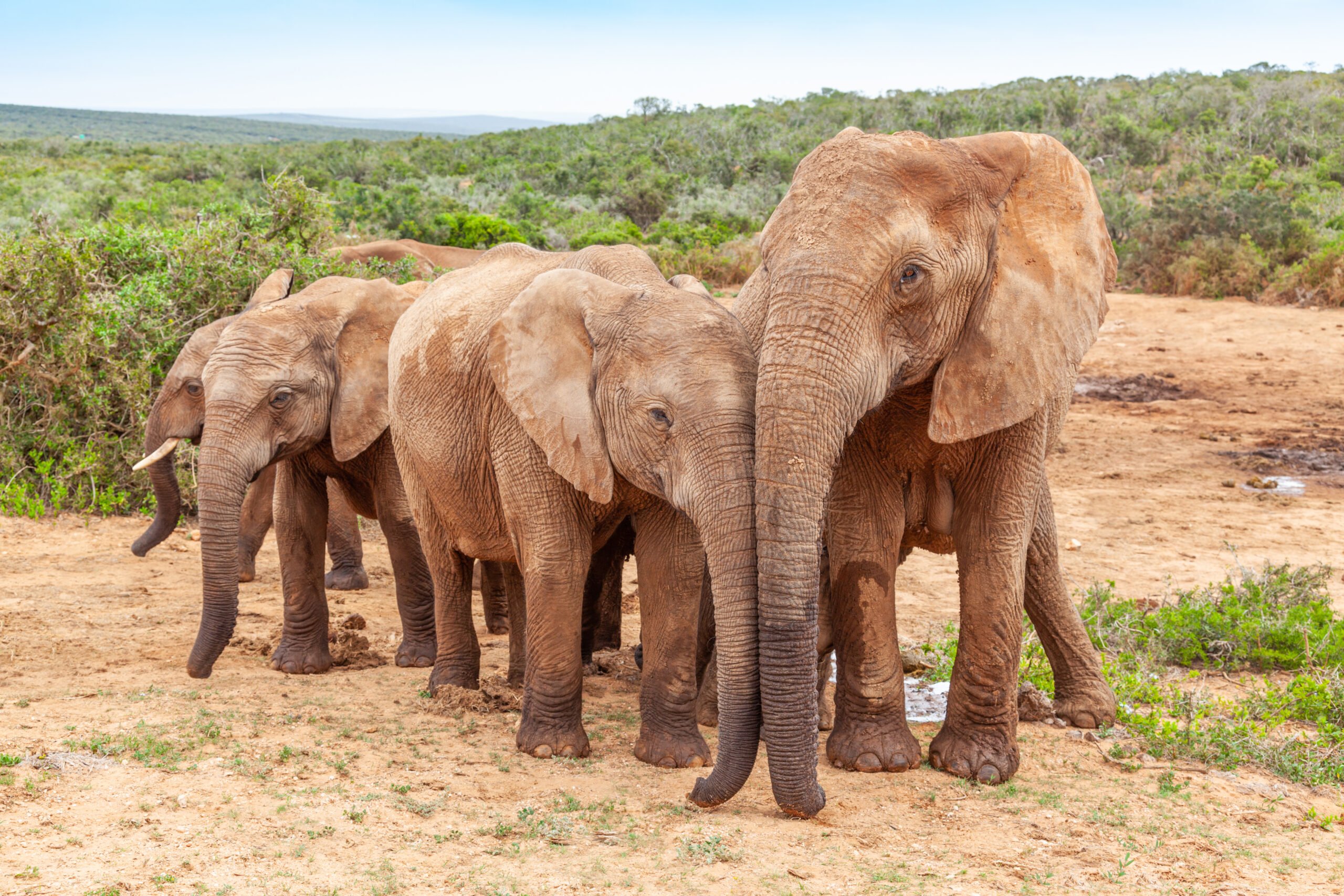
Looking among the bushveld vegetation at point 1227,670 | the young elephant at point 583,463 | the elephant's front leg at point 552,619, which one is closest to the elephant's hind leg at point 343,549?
the young elephant at point 583,463

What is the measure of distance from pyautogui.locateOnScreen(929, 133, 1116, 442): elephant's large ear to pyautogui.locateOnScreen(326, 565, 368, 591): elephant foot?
214 inches

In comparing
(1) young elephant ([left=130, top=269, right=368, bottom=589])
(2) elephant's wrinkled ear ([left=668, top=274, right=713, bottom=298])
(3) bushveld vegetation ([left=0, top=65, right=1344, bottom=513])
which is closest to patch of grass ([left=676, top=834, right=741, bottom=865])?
(2) elephant's wrinkled ear ([left=668, top=274, right=713, bottom=298])

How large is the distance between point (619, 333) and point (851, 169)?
3.46 feet

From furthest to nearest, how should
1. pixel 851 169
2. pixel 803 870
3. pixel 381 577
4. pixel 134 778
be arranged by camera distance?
pixel 381 577 → pixel 134 778 → pixel 851 169 → pixel 803 870

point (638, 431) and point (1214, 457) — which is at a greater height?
point (638, 431)

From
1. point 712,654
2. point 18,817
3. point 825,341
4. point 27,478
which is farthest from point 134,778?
point 27,478

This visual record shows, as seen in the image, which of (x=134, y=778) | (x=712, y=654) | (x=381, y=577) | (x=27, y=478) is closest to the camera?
(x=134, y=778)

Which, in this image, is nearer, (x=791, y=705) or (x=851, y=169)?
(x=791, y=705)

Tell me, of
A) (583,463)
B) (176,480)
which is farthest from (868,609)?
(176,480)

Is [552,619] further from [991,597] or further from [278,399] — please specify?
[278,399]

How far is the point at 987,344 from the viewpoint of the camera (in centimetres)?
466

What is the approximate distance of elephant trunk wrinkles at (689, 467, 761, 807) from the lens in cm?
439

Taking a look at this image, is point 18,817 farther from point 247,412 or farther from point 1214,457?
point 1214,457

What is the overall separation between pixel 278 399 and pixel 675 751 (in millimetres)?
2812
